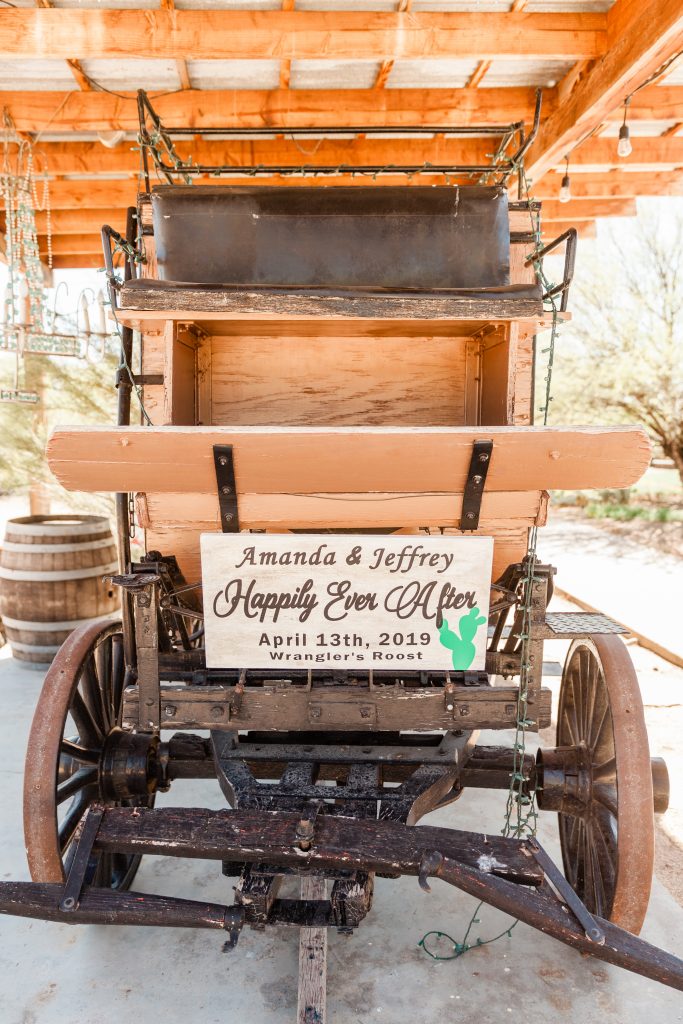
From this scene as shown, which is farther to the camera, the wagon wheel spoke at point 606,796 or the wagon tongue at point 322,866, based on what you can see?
the wagon wheel spoke at point 606,796

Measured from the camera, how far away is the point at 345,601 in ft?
6.29

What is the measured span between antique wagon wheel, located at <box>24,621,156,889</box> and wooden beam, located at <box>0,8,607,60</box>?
9.61 feet

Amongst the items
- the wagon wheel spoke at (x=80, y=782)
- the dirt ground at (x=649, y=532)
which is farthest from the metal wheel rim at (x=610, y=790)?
the dirt ground at (x=649, y=532)

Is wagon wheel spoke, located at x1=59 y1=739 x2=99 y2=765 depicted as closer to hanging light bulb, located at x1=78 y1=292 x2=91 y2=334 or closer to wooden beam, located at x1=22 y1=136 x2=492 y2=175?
hanging light bulb, located at x1=78 y1=292 x2=91 y2=334

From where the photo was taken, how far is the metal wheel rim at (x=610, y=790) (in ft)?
6.30

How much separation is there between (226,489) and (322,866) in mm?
969

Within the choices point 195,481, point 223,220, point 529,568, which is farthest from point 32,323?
point 529,568

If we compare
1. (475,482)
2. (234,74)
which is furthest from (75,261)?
(475,482)

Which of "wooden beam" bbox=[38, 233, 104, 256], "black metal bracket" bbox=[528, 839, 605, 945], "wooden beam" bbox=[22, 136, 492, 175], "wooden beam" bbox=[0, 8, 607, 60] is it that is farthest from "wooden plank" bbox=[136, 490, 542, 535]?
"wooden beam" bbox=[38, 233, 104, 256]

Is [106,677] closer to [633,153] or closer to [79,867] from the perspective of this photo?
[79,867]

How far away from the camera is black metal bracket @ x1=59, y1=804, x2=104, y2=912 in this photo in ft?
5.31

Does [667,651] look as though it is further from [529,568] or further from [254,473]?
[254,473]

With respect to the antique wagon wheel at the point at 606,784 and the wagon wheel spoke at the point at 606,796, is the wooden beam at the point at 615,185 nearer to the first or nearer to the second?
the antique wagon wheel at the point at 606,784

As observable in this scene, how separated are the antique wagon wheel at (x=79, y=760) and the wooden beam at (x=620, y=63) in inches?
142
